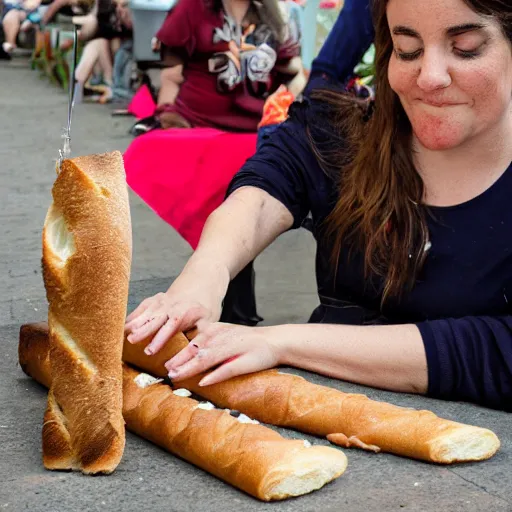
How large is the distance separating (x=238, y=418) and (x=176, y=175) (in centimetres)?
179

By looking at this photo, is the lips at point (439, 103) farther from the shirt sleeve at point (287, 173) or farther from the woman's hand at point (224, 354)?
the woman's hand at point (224, 354)

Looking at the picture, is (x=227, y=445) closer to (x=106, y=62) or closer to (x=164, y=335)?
(x=164, y=335)

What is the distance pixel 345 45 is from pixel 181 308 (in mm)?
1471

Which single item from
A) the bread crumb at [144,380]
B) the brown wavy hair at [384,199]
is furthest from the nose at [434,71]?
the bread crumb at [144,380]

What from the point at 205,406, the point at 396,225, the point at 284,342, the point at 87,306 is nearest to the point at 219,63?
the point at 396,225

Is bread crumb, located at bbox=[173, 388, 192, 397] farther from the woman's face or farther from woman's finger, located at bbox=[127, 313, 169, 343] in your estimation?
the woman's face

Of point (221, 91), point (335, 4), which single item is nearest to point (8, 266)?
point (221, 91)

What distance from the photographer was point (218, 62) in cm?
436

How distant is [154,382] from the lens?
6.95 ft

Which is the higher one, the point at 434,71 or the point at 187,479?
the point at 434,71

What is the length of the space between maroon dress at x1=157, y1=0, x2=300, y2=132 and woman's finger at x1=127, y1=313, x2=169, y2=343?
2244 millimetres

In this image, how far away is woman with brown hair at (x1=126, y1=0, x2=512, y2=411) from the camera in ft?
7.14

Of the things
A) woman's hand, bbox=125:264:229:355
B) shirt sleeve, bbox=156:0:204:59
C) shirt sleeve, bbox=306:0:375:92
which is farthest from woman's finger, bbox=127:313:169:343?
shirt sleeve, bbox=156:0:204:59

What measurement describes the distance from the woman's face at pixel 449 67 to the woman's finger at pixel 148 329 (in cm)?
72
